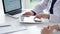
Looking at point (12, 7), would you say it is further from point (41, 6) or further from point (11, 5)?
point (41, 6)

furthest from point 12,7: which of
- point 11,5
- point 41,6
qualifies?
point 41,6

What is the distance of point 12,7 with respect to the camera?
1.62 meters

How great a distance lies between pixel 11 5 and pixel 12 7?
29 millimetres

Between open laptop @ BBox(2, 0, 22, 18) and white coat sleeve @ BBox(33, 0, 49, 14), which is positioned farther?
white coat sleeve @ BBox(33, 0, 49, 14)

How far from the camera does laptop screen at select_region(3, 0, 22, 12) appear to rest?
1.55 meters

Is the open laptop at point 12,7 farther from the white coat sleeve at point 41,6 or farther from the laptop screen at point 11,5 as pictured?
the white coat sleeve at point 41,6

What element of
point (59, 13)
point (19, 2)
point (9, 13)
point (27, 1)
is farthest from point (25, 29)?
point (27, 1)

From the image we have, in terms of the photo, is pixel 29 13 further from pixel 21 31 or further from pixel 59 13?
pixel 21 31

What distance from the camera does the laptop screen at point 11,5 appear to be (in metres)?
1.55

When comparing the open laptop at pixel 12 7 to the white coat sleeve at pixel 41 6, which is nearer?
the open laptop at pixel 12 7

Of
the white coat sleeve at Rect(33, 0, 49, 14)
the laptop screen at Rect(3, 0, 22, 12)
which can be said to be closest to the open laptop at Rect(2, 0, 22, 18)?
the laptop screen at Rect(3, 0, 22, 12)

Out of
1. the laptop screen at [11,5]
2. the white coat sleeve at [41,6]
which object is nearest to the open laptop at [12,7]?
the laptop screen at [11,5]

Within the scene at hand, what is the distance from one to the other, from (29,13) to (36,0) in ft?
1.90

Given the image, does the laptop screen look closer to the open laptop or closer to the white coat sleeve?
the open laptop
